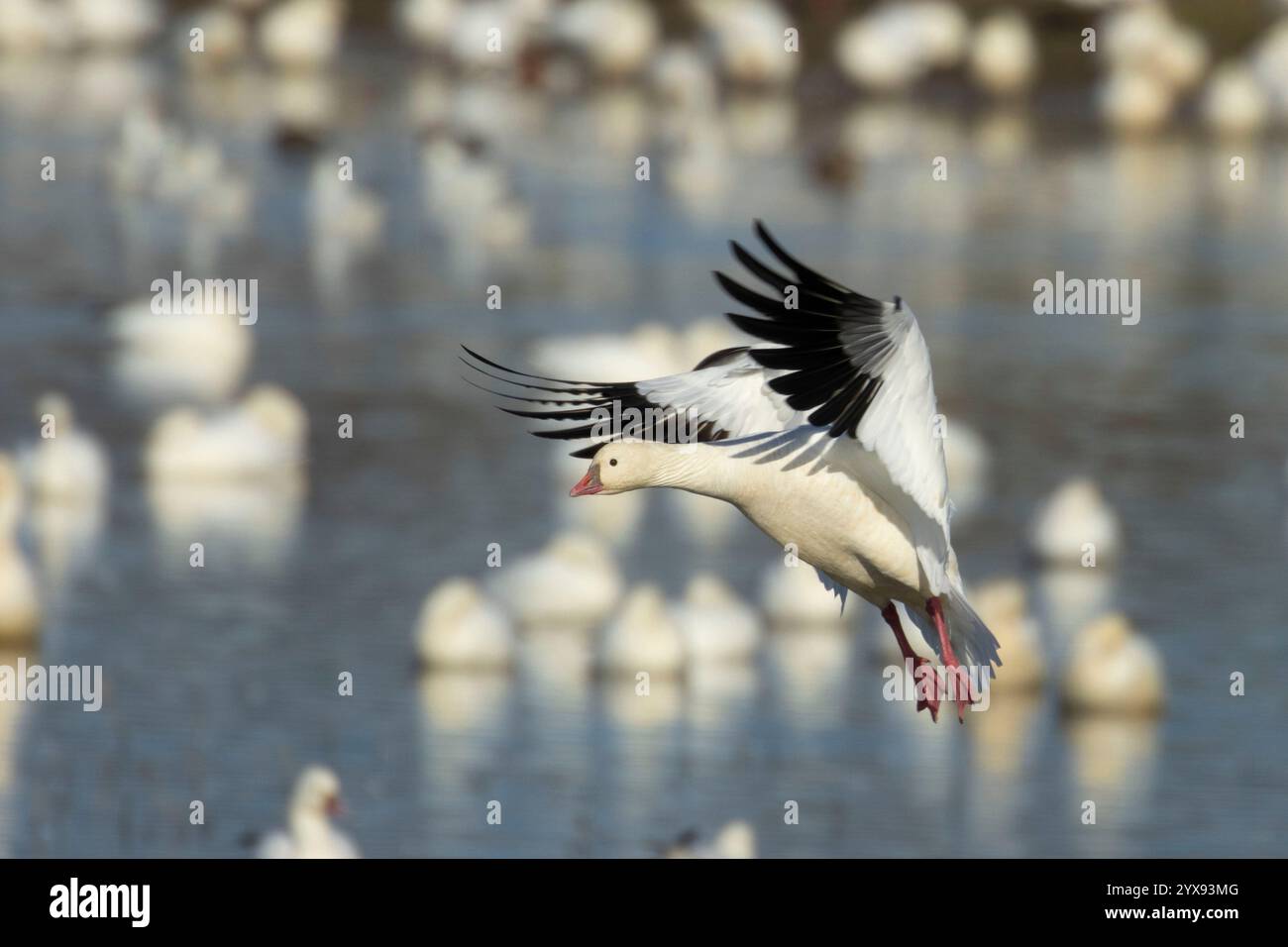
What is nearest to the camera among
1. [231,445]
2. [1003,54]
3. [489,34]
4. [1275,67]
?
[231,445]

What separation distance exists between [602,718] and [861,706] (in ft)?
6.67

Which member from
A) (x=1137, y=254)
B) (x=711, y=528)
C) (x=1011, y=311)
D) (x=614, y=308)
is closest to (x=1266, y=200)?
(x=1137, y=254)

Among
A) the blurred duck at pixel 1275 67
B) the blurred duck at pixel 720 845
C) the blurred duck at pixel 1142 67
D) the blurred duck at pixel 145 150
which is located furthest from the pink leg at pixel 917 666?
the blurred duck at pixel 1142 67

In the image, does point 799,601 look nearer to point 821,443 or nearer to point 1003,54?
point 821,443

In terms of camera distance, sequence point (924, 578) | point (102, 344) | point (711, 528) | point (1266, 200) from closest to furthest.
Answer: point (924, 578) → point (711, 528) → point (102, 344) → point (1266, 200)

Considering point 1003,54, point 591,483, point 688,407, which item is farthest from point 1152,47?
point 591,483

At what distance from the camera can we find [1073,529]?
26031mm

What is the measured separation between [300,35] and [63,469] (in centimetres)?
2364

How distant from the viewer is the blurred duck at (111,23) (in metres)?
51.0

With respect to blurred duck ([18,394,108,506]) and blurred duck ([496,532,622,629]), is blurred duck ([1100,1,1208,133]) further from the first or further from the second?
blurred duck ([496,532,622,629])

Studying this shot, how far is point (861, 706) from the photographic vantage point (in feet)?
73.2

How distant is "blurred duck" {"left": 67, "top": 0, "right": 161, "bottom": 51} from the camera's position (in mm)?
51031

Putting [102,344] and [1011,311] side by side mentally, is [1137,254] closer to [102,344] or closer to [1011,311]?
[1011,311]

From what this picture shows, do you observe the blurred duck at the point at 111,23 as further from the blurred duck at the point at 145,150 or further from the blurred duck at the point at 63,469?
the blurred duck at the point at 63,469
